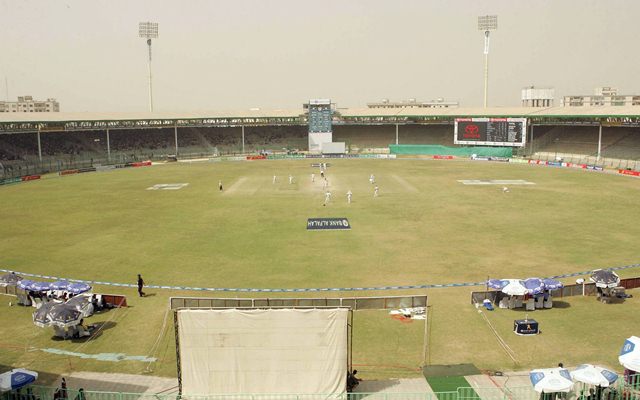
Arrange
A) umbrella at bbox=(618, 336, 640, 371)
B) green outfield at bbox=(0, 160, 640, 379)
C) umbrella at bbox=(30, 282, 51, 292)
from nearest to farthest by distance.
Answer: umbrella at bbox=(618, 336, 640, 371), green outfield at bbox=(0, 160, 640, 379), umbrella at bbox=(30, 282, 51, 292)

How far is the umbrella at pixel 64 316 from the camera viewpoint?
19.4 metres

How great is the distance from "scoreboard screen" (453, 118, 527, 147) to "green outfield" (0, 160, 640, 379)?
19.7m

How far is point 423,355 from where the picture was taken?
18219 mm

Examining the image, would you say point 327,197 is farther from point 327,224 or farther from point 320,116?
point 320,116

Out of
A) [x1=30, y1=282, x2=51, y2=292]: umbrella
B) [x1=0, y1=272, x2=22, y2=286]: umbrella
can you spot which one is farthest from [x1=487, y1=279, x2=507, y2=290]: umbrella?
[x1=0, y1=272, x2=22, y2=286]: umbrella

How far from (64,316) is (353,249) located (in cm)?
1733

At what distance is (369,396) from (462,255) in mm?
17757

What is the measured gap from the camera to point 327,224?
39250mm

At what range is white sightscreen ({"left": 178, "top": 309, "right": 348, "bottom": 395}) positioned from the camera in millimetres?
14203

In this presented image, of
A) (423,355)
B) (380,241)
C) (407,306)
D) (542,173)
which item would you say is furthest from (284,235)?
(542,173)

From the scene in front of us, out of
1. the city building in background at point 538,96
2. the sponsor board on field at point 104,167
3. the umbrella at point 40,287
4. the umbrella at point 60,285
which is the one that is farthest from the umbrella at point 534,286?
the city building in background at point 538,96

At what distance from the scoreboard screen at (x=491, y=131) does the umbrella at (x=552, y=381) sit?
250 feet

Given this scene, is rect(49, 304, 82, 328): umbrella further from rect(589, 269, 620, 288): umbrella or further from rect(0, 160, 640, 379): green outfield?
rect(589, 269, 620, 288): umbrella

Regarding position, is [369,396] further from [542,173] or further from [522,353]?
[542,173]
